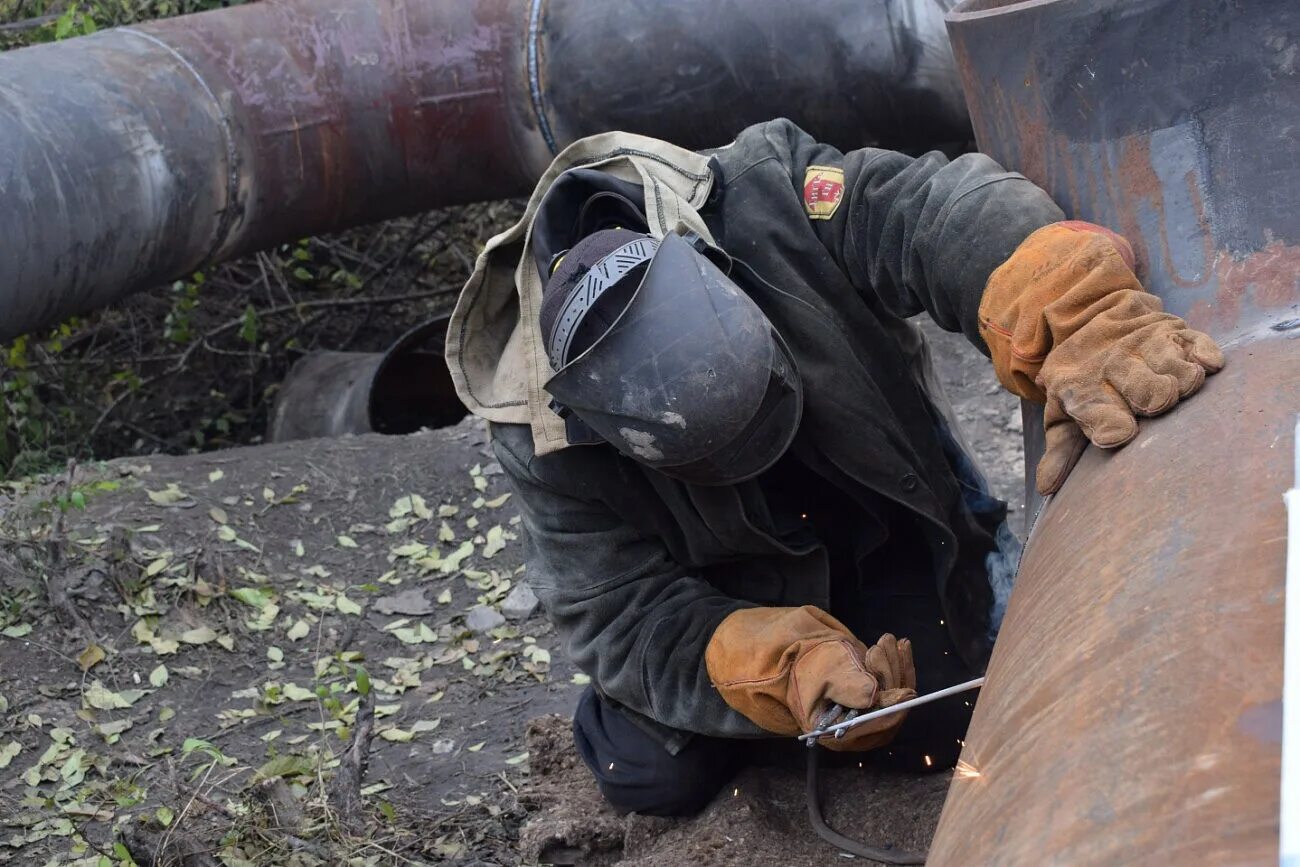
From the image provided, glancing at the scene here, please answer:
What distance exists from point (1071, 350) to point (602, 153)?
3.70 ft

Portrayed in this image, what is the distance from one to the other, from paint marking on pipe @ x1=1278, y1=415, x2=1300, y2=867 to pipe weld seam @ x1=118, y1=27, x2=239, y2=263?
12.2ft

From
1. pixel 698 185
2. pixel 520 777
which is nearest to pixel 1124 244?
pixel 698 185

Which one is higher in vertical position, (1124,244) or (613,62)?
(1124,244)

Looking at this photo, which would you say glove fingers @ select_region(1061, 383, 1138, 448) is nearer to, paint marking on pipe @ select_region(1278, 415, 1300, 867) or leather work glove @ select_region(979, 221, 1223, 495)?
leather work glove @ select_region(979, 221, 1223, 495)

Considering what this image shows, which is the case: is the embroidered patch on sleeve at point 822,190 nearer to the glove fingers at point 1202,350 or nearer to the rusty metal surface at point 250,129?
the glove fingers at point 1202,350

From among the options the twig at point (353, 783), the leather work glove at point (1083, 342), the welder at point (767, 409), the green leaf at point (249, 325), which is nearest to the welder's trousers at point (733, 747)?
the welder at point (767, 409)

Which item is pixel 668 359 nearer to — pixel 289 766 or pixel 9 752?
pixel 289 766

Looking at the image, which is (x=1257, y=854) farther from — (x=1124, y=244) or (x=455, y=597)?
(x=455, y=597)

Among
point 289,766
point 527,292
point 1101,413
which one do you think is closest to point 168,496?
point 289,766

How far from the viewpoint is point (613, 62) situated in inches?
172

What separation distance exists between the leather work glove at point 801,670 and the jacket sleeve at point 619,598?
8 centimetres

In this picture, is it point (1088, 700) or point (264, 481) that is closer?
point (1088, 700)

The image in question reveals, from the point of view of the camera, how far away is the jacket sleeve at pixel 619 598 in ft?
8.61

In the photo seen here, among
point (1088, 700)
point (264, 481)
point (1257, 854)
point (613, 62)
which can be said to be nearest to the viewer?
point (1257, 854)
